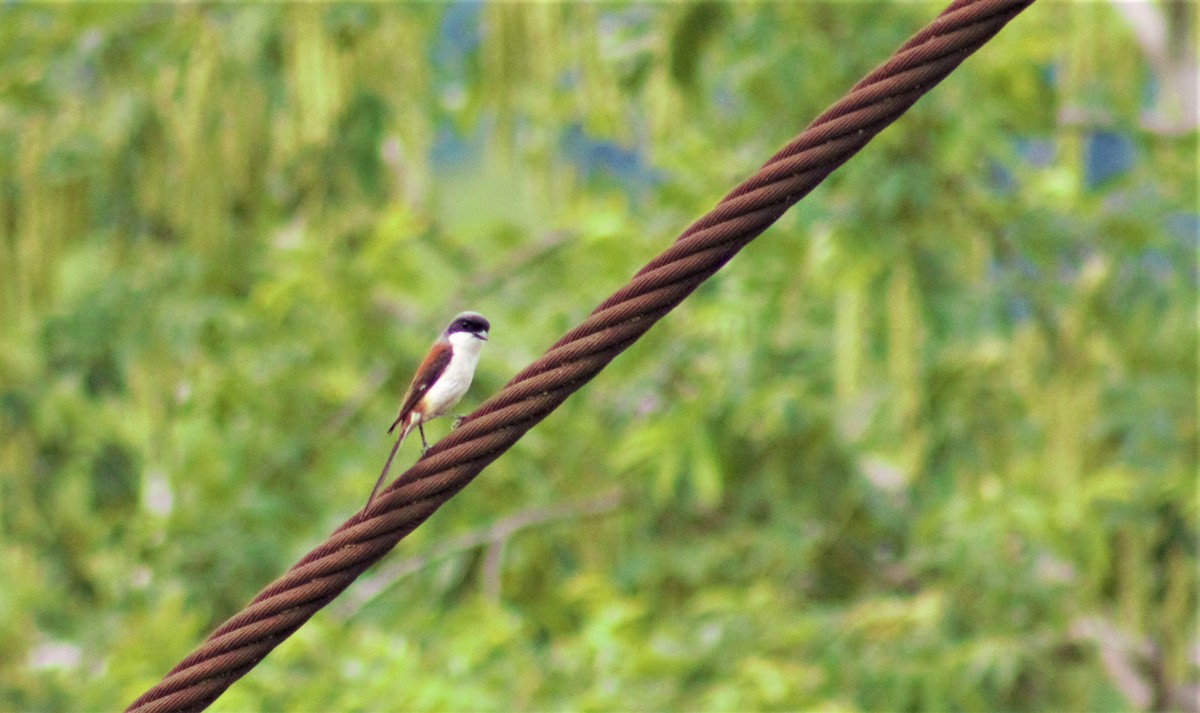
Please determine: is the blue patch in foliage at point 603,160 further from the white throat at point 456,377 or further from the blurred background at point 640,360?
the white throat at point 456,377

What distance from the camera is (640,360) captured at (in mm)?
6750

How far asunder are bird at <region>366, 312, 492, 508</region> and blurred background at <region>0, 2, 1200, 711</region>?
227cm

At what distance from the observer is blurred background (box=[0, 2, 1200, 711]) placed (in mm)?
5539

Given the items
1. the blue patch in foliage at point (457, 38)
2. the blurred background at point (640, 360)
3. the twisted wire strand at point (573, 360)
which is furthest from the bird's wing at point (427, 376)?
the blue patch in foliage at point (457, 38)

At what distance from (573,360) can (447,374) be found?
68cm

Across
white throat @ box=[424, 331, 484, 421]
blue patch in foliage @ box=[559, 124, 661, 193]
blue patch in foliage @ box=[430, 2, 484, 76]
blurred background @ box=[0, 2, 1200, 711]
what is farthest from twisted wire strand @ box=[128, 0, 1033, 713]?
blue patch in foliage @ box=[430, 2, 484, 76]

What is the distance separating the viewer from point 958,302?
5363 millimetres

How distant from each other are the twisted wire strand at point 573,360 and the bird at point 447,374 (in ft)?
2.07

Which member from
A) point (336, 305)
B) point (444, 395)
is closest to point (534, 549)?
point (336, 305)

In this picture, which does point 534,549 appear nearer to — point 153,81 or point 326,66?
point 326,66

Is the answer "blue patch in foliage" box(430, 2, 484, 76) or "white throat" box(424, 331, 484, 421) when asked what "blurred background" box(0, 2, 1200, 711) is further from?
"white throat" box(424, 331, 484, 421)

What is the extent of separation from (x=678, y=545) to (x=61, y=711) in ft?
8.02


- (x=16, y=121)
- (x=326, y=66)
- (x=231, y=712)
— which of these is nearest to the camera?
(x=231, y=712)

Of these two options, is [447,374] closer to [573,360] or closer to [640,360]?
[573,360]
